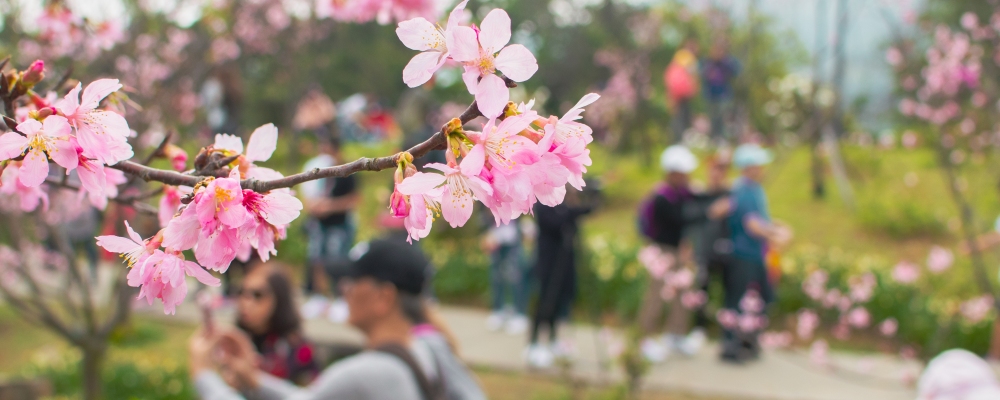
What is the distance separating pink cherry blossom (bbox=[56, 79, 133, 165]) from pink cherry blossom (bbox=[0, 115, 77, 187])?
2cm

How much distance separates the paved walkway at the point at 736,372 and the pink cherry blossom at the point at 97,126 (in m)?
3.92

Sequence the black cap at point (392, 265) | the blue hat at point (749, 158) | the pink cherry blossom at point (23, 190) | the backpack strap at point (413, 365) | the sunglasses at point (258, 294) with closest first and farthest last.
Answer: the pink cherry blossom at point (23, 190) < the backpack strap at point (413, 365) < the black cap at point (392, 265) < the sunglasses at point (258, 294) < the blue hat at point (749, 158)

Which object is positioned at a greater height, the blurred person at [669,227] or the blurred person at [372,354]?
the blurred person at [669,227]

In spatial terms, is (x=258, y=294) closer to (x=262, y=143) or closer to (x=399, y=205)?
(x=262, y=143)

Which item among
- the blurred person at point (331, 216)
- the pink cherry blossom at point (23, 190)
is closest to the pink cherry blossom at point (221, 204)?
the pink cherry blossom at point (23, 190)

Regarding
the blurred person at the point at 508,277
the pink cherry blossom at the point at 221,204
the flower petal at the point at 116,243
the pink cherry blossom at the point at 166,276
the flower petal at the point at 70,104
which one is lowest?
the pink cherry blossom at the point at 166,276

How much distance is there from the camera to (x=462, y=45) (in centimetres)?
89

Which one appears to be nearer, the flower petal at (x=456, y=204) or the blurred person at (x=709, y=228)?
the flower petal at (x=456, y=204)

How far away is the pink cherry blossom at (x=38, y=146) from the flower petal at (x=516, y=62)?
52 centimetres

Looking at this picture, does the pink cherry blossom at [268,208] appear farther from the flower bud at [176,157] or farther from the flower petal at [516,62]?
the flower bud at [176,157]

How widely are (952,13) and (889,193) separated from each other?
3.18 meters

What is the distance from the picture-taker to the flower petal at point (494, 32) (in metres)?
0.89

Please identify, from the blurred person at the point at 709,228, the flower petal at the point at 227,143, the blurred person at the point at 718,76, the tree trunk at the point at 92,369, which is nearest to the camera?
the flower petal at the point at 227,143

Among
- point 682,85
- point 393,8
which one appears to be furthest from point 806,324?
point 682,85
